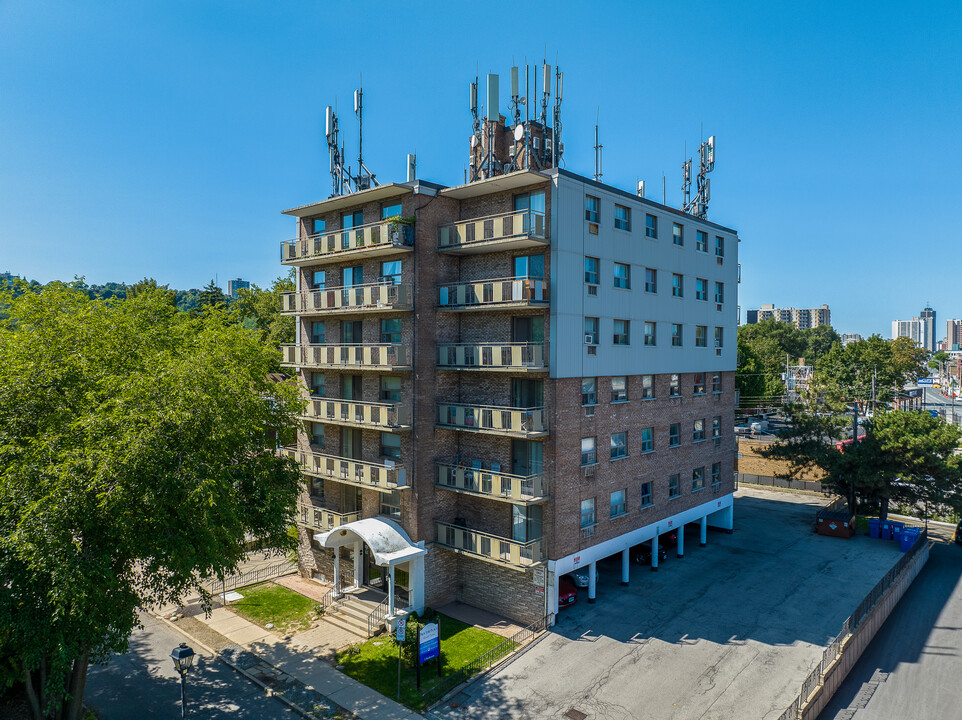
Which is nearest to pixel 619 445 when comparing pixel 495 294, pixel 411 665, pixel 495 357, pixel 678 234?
pixel 495 357

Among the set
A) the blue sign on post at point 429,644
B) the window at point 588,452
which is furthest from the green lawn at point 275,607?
the window at point 588,452

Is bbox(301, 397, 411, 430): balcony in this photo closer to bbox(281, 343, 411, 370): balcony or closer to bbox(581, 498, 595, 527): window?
bbox(281, 343, 411, 370): balcony

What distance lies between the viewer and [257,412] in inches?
854

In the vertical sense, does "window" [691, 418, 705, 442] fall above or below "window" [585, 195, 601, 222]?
below

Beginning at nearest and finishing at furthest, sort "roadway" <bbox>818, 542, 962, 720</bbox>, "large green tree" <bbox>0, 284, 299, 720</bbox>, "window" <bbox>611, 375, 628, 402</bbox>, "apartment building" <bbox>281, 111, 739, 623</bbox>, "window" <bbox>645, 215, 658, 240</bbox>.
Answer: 1. "large green tree" <bbox>0, 284, 299, 720</bbox>
2. "roadway" <bbox>818, 542, 962, 720</bbox>
3. "apartment building" <bbox>281, 111, 739, 623</bbox>
4. "window" <bbox>611, 375, 628, 402</bbox>
5. "window" <bbox>645, 215, 658, 240</bbox>

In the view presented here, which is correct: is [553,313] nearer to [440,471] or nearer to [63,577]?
[440,471]

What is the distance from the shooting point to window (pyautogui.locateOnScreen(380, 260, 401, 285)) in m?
26.4

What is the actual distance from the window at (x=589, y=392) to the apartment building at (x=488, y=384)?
3.4 inches

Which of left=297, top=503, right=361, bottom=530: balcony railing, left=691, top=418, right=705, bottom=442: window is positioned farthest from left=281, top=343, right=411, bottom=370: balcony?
left=691, top=418, right=705, bottom=442: window

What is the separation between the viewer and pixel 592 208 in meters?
25.2

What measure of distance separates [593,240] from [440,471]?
11.7 m

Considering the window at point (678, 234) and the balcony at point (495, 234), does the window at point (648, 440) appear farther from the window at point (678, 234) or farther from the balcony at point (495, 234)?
the balcony at point (495, 234)

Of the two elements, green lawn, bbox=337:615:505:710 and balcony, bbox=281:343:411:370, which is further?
balcony, bbox=281:343:411:370

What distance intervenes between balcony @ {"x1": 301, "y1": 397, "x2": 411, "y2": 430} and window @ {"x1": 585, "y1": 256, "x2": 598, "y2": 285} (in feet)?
31.0
